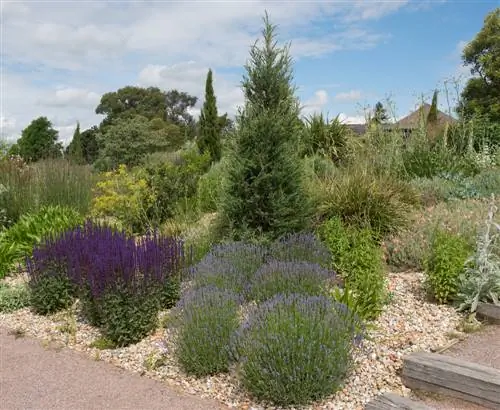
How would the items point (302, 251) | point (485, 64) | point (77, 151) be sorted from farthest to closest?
point (485, 64) < point (77, 151) < point (302, 251)

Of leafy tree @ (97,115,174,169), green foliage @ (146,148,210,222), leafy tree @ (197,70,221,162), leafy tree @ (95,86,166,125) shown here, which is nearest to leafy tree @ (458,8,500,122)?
leafy tree @ (197,70,221,162)

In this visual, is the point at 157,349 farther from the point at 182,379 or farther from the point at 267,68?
the point at 267,68

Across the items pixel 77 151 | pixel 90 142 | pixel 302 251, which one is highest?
pixel 90 142

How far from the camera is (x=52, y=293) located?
534 centimetres

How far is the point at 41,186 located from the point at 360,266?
7.23m

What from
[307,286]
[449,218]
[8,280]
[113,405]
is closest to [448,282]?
[307,286]

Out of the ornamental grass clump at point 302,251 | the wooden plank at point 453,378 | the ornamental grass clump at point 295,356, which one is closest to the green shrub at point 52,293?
the ornamental grass clump at point 302,251

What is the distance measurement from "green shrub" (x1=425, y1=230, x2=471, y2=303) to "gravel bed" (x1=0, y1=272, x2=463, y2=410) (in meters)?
0.14

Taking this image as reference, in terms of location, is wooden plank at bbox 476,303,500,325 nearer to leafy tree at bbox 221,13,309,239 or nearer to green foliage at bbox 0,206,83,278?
leafy tree at bbox 221,13,309,239

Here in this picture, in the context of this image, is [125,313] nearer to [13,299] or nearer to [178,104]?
[13,299]

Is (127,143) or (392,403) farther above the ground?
(127,143)

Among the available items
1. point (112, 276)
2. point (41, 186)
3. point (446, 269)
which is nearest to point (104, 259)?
point (112, 276)

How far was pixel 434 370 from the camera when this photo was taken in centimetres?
330

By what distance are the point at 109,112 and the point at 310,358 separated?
164 ft
